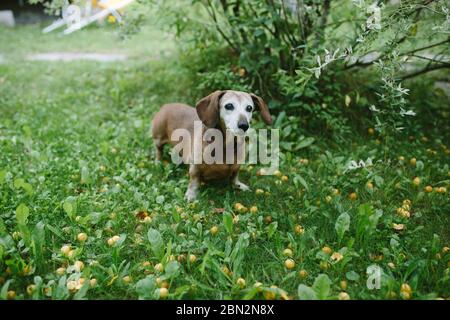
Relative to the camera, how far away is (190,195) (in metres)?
3.45

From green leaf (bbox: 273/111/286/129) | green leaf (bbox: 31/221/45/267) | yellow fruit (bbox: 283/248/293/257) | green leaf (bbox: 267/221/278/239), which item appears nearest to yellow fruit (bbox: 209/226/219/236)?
green leaf (bbox: 267/221/278/239)

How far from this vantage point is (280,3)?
4.17 m

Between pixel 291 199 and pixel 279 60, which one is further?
pixel 279 60

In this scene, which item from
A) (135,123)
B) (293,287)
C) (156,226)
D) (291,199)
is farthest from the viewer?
(135,123)

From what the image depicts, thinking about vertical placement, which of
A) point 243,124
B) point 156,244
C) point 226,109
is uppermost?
point 226,109

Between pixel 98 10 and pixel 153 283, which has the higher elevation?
pixel 98 10

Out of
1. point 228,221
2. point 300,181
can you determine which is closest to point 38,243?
point 228,221

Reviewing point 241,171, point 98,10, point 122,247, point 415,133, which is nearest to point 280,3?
point 241,171

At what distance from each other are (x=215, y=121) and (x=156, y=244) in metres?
1.13

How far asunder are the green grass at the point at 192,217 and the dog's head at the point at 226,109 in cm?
61

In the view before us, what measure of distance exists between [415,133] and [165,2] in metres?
3.28

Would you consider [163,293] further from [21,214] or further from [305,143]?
[305,143]

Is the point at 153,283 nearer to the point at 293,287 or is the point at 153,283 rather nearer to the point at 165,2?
the point at 293,287

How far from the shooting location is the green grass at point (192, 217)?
2369mm
